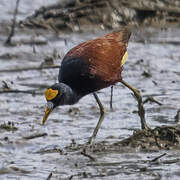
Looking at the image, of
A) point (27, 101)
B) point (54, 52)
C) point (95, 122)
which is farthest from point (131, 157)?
point (54, 52)

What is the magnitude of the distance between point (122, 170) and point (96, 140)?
1141 mm

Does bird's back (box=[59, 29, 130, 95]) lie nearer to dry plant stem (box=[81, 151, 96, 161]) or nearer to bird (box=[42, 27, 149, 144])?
bird (box=[42, 27, 149, 144])

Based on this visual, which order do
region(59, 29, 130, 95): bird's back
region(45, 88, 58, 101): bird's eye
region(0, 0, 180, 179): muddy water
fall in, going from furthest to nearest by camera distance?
region(59, 29, 130, 95): bird's back → region(45, 88, 58, 101): bird's eye → region(0, 0, 180, 179): muddy water

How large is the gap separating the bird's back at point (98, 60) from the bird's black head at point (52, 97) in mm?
326

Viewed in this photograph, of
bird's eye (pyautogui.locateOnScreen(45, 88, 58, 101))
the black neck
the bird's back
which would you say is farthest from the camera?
the bird's back

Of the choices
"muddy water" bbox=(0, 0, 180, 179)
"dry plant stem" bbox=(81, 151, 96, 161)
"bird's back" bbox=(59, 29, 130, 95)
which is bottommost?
"muddy water" bbox=(0, 0, 180, 179)

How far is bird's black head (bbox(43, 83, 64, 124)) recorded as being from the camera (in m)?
6.54

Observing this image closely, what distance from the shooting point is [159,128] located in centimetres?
677

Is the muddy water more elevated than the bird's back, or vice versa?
the bird's back

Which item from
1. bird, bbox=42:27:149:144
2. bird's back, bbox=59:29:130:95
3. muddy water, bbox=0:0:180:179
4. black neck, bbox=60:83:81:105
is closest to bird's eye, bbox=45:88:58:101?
bird, bbox=42:27:149:144

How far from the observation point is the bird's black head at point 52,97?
654 centimetres

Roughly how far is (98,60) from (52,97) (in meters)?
0.80

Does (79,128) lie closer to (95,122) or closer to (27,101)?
(95,122)

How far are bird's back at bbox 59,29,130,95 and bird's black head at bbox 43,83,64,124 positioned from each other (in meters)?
0.33
